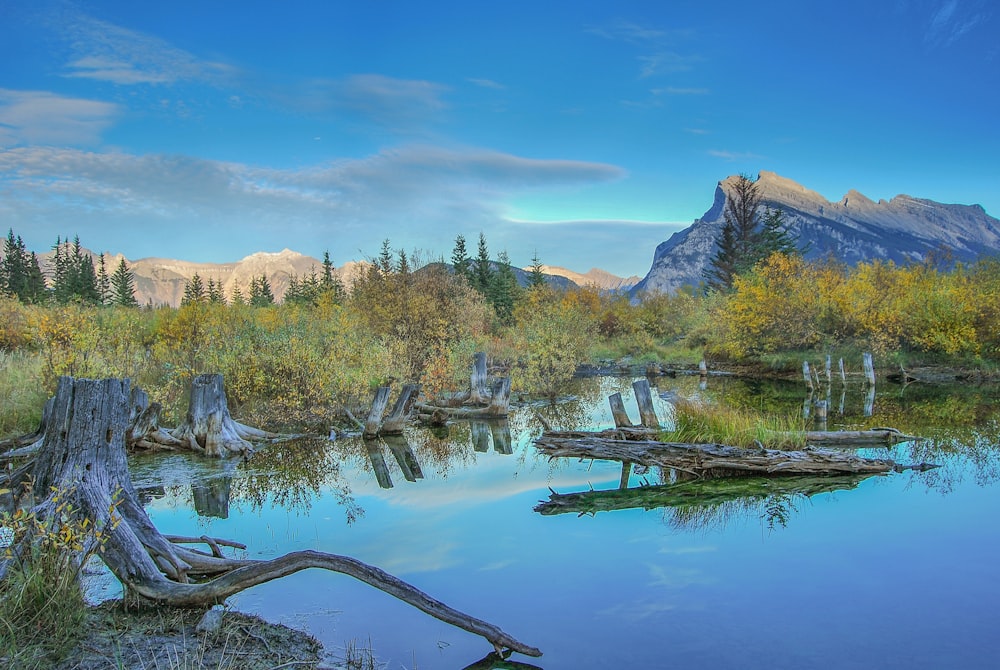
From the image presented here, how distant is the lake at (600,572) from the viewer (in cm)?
578

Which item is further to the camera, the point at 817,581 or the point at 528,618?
the point at 817,581

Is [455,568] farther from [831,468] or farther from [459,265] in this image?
[459,265]

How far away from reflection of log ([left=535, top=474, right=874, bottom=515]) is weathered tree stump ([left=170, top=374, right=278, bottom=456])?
6.80m

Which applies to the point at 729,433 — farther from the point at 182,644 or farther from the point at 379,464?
the point at 182,644

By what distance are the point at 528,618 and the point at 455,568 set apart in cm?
164

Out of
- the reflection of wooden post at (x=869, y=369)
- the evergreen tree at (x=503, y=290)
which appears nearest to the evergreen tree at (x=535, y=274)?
the evergreen tree at (x=503, y=290)

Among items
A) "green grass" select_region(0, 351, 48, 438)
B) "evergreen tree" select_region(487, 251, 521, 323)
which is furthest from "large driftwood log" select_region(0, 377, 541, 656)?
"evergreen tree" select_region(487, 251, 521, 323)

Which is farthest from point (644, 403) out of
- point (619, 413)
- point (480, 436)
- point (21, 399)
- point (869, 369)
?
point (869, 369)

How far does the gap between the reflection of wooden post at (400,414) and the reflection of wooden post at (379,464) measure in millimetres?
693

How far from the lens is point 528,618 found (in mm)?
6312

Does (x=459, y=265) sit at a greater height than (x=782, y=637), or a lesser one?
greater

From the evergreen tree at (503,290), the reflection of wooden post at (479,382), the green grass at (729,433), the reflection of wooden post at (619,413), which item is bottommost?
the green grass at (729,433)

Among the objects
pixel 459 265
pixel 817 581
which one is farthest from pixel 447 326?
pixel 459 265

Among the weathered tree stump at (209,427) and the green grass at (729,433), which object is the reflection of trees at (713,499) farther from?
the weathered tree stump at (209,427)
